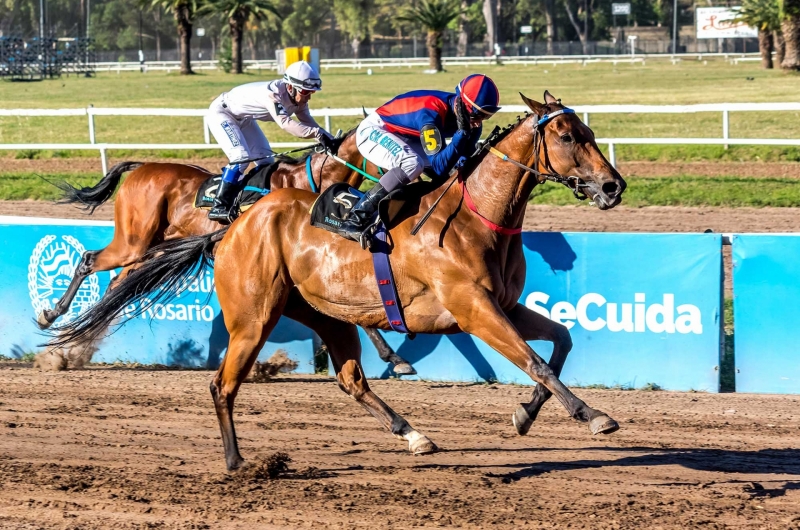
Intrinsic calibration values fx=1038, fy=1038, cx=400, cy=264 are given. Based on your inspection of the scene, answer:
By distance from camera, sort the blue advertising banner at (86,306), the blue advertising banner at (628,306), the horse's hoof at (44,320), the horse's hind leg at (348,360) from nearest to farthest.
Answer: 1. the horse's hind leg at (348,360)
2. the blue advertising banner at (628,306)
3. the blue advertising banner at (86,306)
4. the horse's hoof at (44,320)

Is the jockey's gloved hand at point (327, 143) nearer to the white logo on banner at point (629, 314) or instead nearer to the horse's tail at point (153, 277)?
the horse's tail at point (153, 277)

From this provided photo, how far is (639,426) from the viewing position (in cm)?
656

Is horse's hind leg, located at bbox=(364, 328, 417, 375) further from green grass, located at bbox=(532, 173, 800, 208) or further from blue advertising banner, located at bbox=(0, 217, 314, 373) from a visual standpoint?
green grass, located at bbox=(532, 173, 800, 208)

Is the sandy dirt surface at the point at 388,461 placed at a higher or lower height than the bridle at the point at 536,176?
lower

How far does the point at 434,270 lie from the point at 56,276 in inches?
189

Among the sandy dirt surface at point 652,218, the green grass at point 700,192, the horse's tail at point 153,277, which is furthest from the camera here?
the green grass at point 700,192

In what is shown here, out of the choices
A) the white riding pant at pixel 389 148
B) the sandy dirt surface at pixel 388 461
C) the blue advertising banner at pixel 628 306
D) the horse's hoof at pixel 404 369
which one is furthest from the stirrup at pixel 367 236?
the horse's hoof at pixel 404 369

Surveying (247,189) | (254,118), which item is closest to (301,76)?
(254,118)

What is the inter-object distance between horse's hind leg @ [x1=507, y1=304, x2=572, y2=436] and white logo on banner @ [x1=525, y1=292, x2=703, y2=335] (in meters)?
2.04

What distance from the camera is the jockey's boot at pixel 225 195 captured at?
813 centimetres

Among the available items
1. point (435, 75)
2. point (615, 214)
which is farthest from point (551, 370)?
point (435, 75)

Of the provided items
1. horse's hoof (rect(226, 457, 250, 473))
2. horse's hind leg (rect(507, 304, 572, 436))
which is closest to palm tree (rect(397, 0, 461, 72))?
horse's hind leg (rect(507, 304, 572, 436))

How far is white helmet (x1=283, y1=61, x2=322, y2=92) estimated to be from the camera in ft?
25.5

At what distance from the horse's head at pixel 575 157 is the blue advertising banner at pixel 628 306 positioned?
240 centimetres
